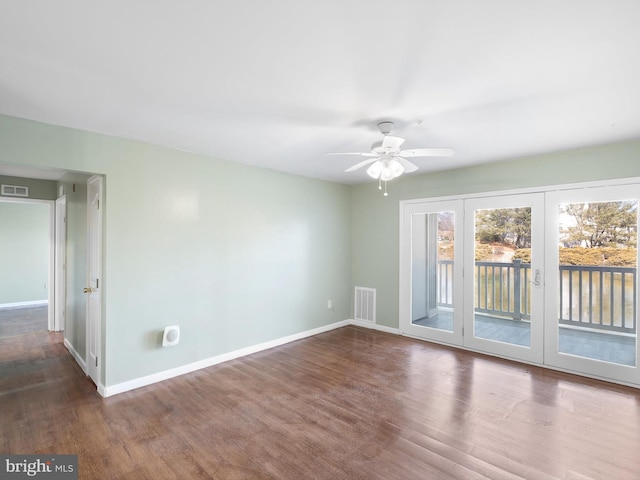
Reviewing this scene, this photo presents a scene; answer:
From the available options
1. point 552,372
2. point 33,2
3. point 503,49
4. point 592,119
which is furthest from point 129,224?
point 552,372

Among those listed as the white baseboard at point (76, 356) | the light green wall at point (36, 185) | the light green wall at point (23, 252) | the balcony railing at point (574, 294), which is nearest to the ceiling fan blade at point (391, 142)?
the balcony railing at point (574, 294)

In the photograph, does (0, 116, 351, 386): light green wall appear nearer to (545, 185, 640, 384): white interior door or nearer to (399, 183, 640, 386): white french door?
(399, 183, 640, 386): white french door

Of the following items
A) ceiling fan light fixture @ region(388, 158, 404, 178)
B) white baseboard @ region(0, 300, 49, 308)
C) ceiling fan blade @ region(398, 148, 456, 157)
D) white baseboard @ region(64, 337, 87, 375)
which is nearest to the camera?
ceiling fan blade @ region(398, 148, 456, 157)

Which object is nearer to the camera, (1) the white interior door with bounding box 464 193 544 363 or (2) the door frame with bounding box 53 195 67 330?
(1) the white interior door with bounding box 464 193 544 363

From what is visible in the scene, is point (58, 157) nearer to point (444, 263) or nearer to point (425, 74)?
point (425, 74)

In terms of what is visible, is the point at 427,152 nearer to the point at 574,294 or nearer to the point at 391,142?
the point at 391,142

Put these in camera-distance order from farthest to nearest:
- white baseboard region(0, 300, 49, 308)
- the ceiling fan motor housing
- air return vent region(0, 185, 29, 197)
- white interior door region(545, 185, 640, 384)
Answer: white baseboard region(0, 300, 49, 308) → air return vent region(0, 185, 29, 197) → white interior door region(545, 185, 640, 384) → the ceiling fan motor housing

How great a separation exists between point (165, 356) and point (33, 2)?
3137 millimetres

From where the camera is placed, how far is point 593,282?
3529 mm

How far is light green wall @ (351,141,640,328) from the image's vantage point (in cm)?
344

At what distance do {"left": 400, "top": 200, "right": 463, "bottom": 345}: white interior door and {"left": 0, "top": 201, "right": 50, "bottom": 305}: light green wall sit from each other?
756 cm

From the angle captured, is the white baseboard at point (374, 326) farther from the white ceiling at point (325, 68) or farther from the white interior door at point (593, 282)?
the white ceiling at point (325, 68)

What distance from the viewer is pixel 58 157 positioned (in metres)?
2.84

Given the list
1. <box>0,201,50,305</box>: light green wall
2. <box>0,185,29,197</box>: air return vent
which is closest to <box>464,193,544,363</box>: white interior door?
<box>0,185,29,197</box>: air return vent
